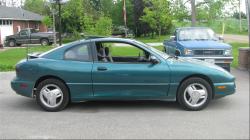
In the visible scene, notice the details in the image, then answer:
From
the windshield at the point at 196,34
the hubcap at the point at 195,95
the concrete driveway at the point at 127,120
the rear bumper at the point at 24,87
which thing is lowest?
the concrete driveway at the point at 127,120

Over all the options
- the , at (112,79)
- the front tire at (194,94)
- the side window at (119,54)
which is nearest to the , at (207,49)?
the side window at (119,54)

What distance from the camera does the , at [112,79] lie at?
702cm

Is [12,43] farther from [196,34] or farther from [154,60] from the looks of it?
[154,60]

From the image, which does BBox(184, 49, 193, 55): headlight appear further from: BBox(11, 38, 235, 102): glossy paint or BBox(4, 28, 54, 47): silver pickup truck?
BBox(4, 28, 54, 47): silver pickup truck

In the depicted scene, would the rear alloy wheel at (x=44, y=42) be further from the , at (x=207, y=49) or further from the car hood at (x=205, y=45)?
the car hood at (x=205, y=45)

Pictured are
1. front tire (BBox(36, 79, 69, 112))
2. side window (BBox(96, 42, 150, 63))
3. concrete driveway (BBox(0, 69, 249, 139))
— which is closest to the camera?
concrete driveway (BBox(0, 69, 249, 139))

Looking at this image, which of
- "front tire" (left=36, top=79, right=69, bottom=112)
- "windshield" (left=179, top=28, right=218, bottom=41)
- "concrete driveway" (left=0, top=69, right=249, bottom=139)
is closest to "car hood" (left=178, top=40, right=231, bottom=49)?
"windshield" (left=179, top=28, right=218, bottom=41)

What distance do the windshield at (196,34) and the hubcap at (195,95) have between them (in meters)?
5.79

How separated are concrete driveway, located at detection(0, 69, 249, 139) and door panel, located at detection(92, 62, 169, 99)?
36 cm

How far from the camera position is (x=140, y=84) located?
277 inches

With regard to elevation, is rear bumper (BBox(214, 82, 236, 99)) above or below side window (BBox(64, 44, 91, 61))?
below

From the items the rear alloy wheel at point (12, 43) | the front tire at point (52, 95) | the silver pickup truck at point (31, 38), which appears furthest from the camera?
the rear alloy wheel at point (12, 43)

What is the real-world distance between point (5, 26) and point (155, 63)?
106ft

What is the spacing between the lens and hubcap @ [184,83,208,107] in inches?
277
